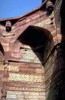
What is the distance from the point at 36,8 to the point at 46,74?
2.33 metres

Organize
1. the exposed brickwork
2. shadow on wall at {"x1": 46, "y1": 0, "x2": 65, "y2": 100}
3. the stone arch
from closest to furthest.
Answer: shadow on wall at {"x1": 46, "y1": 0, "x2": 65, "y2": 100}
the exposed brickwork
the stone arch

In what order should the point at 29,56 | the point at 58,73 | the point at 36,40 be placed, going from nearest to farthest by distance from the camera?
the point at 58,73 < the point at 29,56 < the point at 36,40

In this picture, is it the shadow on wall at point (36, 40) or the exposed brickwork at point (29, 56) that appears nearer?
the exposed brickwork at point (29, 56)

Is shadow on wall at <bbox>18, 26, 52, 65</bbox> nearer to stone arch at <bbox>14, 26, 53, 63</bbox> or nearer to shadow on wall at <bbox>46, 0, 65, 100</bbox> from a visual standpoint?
stone arch at <bbox>14, 26, 53, 63</bbox>

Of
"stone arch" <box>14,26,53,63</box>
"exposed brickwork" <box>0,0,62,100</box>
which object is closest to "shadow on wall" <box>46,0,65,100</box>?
"exposed brickwork" <box>0,0,62,100</box>

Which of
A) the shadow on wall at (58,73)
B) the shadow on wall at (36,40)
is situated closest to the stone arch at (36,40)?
the shadow on wall at (36,40)

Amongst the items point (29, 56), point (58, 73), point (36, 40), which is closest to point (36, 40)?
point (36, 40)

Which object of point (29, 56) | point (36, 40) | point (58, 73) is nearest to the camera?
point (58, 73)

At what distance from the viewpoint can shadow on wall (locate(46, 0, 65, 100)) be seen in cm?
648

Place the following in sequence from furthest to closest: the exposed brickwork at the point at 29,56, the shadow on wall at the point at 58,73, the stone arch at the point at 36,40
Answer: the stone arch at the point at 36,40 < the exposed brickwork at the point at 29,56 < the shadow on wall at the point at 58,73

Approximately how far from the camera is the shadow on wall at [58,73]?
6.48m

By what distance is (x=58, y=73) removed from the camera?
265 inches

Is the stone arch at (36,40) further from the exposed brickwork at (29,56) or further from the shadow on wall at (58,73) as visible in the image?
the shadow on wall at (58,73)

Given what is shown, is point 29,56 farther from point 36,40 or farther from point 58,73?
point 58,73
